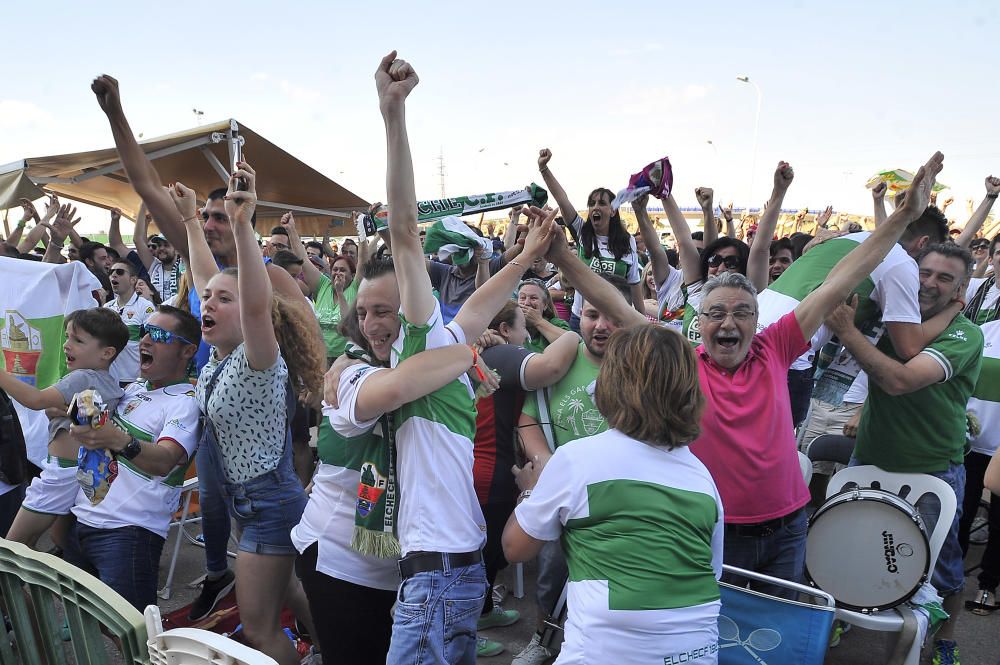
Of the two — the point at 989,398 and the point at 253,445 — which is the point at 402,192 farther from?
the point at 989,398

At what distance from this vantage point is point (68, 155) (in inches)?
344

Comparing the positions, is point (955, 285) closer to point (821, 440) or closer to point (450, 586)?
point (821, 440)

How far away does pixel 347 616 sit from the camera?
216cm

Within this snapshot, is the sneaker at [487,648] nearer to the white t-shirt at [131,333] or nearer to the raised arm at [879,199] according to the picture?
the white t-shirt at [131,333]

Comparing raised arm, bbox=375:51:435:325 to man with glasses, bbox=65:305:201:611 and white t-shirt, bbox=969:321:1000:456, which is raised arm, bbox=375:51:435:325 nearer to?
man with glasses, bbox=65:305:201:611

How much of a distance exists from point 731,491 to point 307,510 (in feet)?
5.00

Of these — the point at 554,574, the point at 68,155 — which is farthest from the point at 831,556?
the point at 68,155

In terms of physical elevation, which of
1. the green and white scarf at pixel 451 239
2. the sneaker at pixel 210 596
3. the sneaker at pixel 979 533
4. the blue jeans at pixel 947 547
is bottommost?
the sneaker at pixel 979 533

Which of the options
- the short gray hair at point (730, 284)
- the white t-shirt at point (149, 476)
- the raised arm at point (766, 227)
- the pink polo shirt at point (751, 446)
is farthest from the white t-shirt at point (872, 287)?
the white t-shirt at point (149, 476)

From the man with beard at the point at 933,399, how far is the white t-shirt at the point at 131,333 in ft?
13.7

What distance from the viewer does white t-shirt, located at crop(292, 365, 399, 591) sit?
1.98m

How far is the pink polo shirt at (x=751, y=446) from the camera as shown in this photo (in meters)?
2.47

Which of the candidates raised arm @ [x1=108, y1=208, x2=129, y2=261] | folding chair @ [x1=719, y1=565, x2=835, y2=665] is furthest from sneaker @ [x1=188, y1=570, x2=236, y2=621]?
raised arm @ [x1=108, y1=208, x2=129, y2=261]

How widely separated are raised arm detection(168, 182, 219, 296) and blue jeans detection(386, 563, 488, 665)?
189cm
